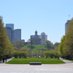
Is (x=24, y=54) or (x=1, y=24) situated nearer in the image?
(x=1, y=24)

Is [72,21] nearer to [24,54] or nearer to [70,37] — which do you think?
[70,37]

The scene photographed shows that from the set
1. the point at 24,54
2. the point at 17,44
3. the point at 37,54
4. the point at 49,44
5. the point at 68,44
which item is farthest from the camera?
the point at 49,44

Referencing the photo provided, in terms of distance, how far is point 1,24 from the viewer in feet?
205

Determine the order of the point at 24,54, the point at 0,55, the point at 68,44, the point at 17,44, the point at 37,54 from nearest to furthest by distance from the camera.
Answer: the point at 0,55
the point at 68,44
the point at 24,54
the point at 37,54
the point at 17,44

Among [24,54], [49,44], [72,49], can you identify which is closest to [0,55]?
[72,49]

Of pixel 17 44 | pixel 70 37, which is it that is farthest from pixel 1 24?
pixel 17 44

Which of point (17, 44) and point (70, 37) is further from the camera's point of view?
point (17, 44)

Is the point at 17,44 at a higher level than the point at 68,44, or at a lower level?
higher

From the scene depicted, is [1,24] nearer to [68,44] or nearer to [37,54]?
[68,44]

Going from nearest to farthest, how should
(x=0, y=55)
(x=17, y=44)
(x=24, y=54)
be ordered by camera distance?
1. (x=0, y=55)
2. (x=24, y=54)
3. (x=17, y=44)

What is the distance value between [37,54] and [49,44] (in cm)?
5290

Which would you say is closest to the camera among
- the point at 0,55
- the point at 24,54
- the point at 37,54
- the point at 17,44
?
the point at 0,55

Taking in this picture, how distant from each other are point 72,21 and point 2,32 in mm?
15385

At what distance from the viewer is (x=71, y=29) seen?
64.7m
